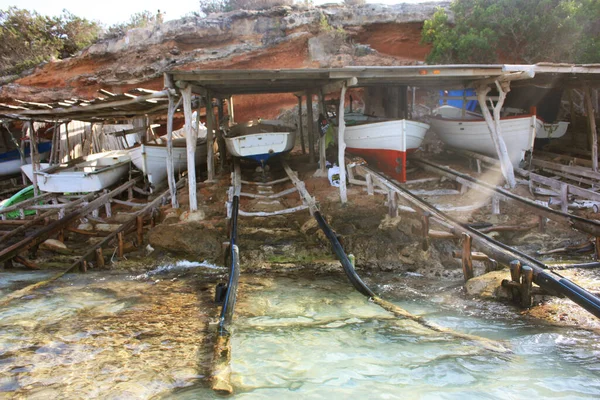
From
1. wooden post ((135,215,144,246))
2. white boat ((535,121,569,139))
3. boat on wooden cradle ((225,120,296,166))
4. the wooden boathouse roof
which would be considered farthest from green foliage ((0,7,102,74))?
white boat ((535,121,569,139))

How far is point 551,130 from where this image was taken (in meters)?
14.3

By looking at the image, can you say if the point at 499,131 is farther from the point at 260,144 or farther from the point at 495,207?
the point at 260,144

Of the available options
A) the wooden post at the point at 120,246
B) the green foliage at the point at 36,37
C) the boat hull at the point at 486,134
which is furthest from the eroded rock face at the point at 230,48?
the wooden post at the point at 120,246

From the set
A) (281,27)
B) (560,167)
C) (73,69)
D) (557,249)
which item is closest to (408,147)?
(560,167)

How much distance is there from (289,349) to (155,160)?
10668 millimetres

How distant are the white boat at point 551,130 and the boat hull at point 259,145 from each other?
811 cm

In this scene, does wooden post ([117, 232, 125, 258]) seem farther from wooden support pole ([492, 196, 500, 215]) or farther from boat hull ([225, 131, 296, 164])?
wooden support pole ([492, 196, 500, 215])

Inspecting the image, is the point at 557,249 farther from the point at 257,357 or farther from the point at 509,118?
the point at 257,357

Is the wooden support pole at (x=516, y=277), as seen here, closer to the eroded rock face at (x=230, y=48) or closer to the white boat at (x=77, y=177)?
the white boat at (x=77, y=177)

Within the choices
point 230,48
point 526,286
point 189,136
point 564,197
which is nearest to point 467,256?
point 526,286

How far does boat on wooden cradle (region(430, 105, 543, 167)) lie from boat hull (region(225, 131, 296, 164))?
205 inches

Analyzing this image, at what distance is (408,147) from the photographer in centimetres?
1264

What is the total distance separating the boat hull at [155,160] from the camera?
14031 mm

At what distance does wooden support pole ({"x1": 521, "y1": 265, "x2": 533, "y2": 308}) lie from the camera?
5.64m
